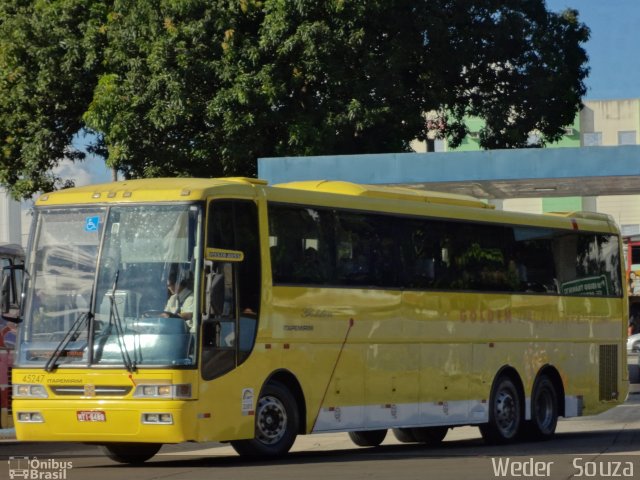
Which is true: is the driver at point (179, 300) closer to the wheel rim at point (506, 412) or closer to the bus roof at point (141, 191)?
the bus roof at point (141, 191)

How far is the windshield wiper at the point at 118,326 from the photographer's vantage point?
1391 centimetres

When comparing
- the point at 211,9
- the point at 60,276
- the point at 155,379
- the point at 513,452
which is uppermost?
the point at 211,9

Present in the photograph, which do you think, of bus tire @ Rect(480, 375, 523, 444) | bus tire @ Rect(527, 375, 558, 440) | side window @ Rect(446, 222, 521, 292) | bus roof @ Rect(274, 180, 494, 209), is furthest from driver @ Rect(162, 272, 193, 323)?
bus tire @ Rect(527, 375, 558, 440)

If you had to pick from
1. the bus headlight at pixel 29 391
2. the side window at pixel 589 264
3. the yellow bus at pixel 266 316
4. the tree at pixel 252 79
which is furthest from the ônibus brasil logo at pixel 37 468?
the tree at pixel 252 79

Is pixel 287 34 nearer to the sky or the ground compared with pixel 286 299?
nearer to the sky

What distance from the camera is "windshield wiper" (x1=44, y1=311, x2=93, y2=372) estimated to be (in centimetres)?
1423

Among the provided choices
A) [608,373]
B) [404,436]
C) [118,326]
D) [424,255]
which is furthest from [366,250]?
[608,373]

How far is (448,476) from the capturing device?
1287cm

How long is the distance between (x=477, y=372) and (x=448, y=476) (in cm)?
589

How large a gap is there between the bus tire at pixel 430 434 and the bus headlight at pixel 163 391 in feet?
22.7

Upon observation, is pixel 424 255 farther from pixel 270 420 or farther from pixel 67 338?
pixel 67 338

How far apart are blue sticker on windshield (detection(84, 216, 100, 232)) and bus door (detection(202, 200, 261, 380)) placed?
1.21m

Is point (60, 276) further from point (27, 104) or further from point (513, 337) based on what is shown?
point (27, 104)

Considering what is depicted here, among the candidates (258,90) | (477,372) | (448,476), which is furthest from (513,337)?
(258,90)
